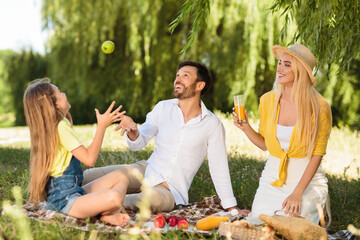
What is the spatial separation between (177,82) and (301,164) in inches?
50.7

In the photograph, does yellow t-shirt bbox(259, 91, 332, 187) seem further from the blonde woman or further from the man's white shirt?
the man's white shirt

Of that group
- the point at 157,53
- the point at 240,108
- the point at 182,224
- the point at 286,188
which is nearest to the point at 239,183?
the point at 286,188

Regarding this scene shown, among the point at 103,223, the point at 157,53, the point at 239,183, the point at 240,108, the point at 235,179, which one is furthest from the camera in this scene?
the point at 157,53

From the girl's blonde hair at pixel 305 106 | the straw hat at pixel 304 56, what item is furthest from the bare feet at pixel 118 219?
the straw hat at pixel 304 56

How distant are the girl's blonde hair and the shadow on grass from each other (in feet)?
2.90

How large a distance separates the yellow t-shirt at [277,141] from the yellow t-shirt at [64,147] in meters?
1.50

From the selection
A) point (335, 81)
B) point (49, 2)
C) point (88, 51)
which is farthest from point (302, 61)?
point (49, 2)

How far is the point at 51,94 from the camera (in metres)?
3.33

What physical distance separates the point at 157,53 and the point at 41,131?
832 cm

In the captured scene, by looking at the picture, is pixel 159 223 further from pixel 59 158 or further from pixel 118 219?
pixel 59 158

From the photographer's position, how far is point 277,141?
3.50 metres

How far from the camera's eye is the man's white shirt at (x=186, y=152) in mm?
3854

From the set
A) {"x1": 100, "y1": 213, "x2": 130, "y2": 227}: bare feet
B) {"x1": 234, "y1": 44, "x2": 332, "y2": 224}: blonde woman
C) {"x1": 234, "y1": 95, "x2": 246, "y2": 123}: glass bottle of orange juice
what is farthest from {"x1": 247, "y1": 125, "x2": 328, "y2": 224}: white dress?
{"x1": 100, "y1": 213, "x2": 130, "y2": 227}: bare feet

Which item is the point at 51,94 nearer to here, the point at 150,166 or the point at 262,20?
the point at 150,166
